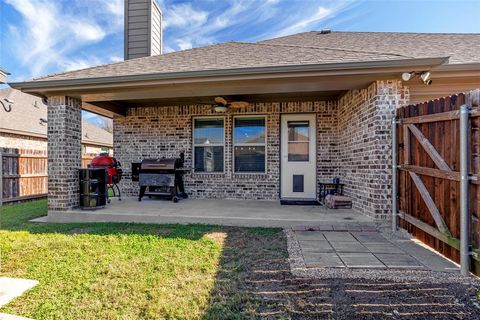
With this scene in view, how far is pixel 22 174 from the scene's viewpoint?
8016 mm

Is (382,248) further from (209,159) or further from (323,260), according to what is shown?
(209,159)

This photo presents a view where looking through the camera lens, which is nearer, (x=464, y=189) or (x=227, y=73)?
(x=464, y=189)

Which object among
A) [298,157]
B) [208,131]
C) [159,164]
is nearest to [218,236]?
[159,164]

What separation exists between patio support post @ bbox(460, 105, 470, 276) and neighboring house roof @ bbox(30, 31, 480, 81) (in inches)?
72.1

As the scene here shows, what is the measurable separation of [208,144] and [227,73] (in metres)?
3.13

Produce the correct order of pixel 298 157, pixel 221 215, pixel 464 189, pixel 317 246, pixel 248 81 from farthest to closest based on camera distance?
1. pixel 298 157
2. pixel 221 215
3. pixel 248 81
4. pixel 317 246
5. pixel 464 189

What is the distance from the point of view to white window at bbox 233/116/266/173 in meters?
7.14

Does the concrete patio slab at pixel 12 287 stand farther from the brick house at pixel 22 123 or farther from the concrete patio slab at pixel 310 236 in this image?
the brick house at pixel 22 123

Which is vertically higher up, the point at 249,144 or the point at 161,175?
the point at 249,144

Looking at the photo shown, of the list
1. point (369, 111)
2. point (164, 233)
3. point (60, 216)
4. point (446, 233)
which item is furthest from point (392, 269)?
point (60, 216)

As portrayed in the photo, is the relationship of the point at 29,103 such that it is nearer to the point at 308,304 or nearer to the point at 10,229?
the point at 10,229

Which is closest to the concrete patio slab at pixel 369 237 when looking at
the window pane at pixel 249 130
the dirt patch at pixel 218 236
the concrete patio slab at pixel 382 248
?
the concrete patio slab at pixel 382 248

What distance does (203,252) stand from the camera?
339cm

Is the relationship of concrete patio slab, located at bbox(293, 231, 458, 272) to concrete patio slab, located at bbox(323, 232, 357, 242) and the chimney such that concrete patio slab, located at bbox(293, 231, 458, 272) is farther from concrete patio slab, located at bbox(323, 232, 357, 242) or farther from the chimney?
the chimney
